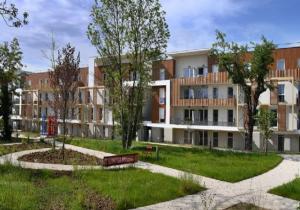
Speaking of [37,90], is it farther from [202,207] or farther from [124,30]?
[202,207]

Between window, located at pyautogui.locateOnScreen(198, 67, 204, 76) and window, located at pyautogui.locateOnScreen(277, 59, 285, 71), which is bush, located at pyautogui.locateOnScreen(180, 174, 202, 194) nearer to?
window, located at pyautogui.locateOnScreen(277, 59, 285, 71)

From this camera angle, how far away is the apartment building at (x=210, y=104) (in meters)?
39.5

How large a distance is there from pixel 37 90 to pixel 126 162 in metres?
58.1

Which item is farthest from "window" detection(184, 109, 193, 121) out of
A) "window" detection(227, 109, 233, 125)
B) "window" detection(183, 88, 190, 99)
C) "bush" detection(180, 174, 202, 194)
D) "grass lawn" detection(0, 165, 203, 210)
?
"bush" detection(180, 174, 202, 194)

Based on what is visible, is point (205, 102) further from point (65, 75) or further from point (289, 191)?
point (289, 191)

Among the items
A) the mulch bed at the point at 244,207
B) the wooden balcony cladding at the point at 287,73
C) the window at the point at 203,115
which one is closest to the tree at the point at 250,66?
the wooden balcony cladding at the point at 287,73

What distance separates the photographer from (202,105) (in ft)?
Answer: 152

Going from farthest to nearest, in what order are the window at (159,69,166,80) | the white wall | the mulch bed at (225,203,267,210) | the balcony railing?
1. the window at (159,69,166,80)
2. the white wall
3. the balcony railing
4. the mulch bed at (225,203,267,210)

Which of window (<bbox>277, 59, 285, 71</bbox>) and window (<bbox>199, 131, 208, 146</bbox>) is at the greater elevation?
window (<bbox>277, 59, 285, 71</bbox>)

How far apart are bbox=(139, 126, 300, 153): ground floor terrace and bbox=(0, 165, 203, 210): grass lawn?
26.3m

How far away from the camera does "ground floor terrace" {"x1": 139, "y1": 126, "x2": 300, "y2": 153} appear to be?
131ft

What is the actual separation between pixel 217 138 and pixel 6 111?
2329cm

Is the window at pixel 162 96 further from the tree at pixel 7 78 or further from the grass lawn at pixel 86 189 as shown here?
the grass lawn at pixel 86 189

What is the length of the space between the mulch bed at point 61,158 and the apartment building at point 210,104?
1658 centimetres
